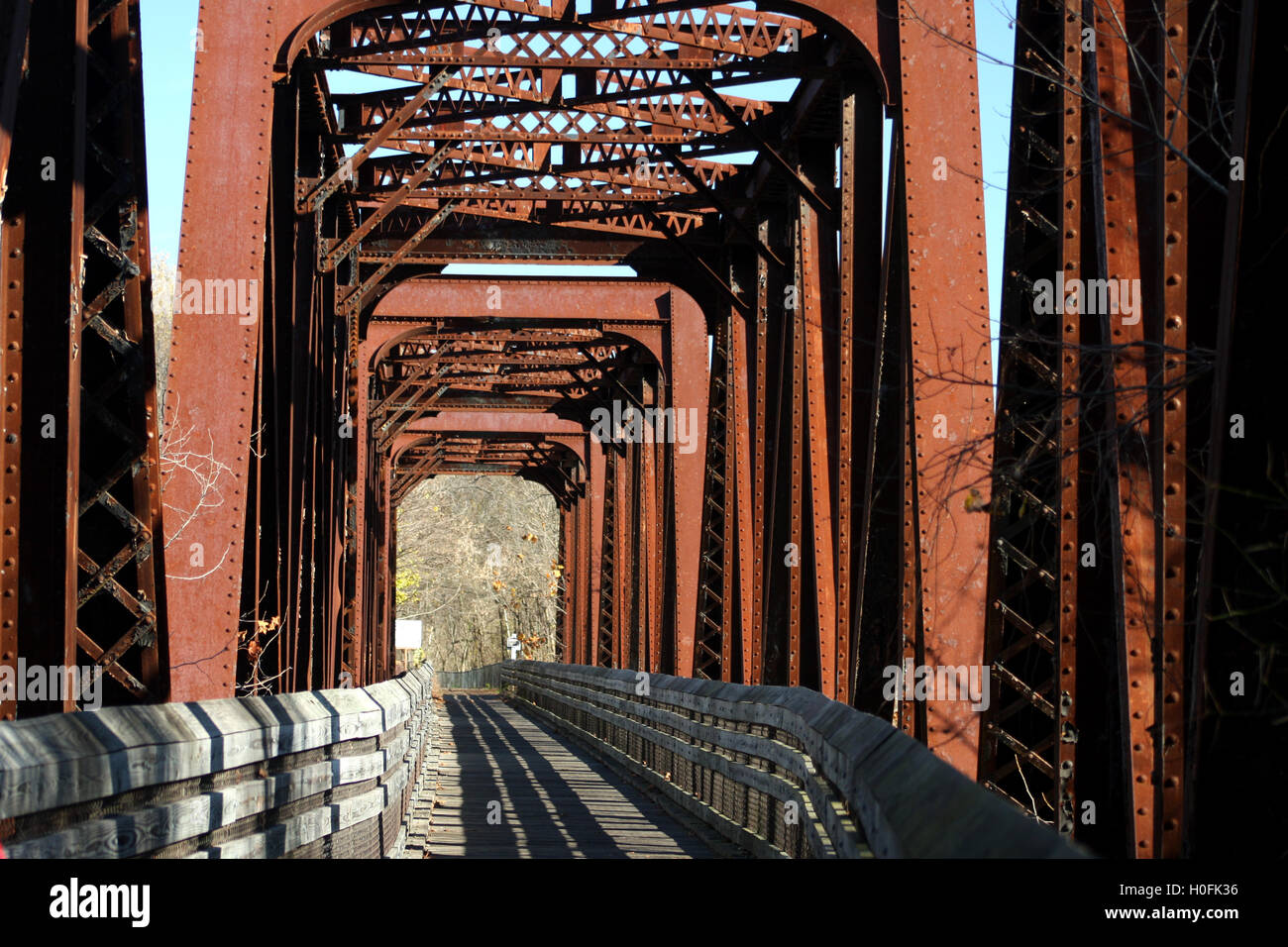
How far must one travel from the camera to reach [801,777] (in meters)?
6.78

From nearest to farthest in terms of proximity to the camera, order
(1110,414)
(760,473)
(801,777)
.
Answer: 1. (1110,414)
2. (801,777)
3. (760,473)

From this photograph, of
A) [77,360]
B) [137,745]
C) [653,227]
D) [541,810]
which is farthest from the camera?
[653,227]

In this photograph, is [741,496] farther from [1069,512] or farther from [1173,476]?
[1173,476]

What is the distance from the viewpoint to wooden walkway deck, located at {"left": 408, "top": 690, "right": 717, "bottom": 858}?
910 cm

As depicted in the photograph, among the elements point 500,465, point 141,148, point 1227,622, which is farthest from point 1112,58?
point 500,465

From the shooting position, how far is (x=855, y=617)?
892cm

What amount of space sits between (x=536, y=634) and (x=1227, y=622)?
62721 millimetres

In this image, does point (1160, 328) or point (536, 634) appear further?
point (536, 634)

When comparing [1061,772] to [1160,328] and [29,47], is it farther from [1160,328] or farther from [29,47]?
[29,47]

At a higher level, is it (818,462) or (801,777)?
(818,462)

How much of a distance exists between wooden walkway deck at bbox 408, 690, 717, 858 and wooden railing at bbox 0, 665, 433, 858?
1380mm

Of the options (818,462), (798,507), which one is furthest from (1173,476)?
(798,507)

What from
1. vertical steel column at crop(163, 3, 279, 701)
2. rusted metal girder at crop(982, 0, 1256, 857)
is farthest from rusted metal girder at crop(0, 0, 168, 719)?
rusted metal girder at crop(982, 0, 1256, 857)

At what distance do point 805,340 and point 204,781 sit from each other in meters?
7.28
